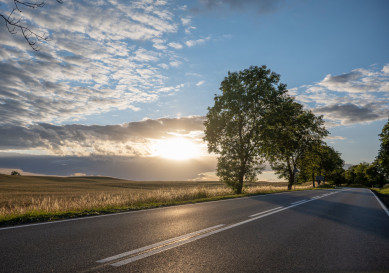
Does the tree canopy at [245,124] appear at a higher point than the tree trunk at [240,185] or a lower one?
higher

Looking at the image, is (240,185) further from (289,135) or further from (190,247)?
(190,247)

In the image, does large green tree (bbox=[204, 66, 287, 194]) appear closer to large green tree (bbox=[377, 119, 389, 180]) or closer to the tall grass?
the tall grass

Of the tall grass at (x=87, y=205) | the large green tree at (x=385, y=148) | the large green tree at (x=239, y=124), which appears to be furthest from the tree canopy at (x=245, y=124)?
the large green tree at (x=385, y=148)

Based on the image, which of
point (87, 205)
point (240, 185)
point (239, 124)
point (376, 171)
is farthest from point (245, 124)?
point (376, 171)

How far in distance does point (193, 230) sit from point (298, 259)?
2621 mm

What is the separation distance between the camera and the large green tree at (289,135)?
89.3 feet

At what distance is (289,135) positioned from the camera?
3259 cm

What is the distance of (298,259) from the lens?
4516 millimetres

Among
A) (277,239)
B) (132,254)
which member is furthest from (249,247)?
(132,254)

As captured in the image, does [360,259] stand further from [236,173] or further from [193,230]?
[236,173]

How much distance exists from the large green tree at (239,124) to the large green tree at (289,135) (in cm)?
89

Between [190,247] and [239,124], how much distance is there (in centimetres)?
2293

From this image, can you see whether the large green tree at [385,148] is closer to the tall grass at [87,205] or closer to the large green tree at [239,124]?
the large green tree at [239,124]

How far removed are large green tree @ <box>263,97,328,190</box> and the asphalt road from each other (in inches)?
785
